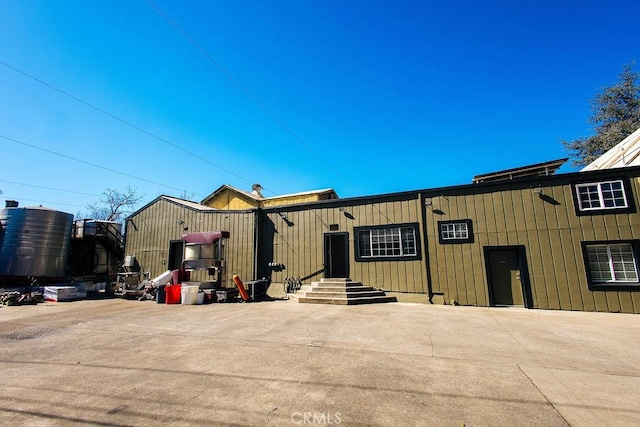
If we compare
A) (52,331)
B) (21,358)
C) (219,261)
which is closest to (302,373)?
(21,358)

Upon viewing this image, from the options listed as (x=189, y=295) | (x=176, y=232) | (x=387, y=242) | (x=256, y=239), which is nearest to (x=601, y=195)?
(x=387, y=242)

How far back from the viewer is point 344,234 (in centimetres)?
1291

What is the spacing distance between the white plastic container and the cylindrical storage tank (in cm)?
868

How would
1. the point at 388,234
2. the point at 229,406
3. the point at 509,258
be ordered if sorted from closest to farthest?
the point at 229,406 → the point at 509,258 → the point at 388,234

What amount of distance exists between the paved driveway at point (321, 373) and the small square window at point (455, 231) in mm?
3944

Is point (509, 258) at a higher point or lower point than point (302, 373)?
higher

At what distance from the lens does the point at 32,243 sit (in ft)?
45.6

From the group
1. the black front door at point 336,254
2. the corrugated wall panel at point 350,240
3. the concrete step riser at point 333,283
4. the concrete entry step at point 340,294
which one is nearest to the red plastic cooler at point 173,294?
the corrugated wall panel at point 350,240

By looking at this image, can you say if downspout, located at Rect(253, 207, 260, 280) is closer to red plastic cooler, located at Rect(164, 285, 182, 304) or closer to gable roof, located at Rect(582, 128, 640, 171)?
red plastic cooler, located at Rect(164, 285, 182, 304)

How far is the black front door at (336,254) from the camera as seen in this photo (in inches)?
507

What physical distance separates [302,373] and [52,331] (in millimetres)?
6593

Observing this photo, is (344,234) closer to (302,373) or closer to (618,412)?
(302,373)

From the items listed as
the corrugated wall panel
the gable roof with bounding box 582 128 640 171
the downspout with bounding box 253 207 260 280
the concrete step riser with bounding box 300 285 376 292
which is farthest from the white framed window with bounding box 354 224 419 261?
the gable roof with bounding box 582 128 640 171

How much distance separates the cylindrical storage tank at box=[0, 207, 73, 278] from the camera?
13477 millimetres
